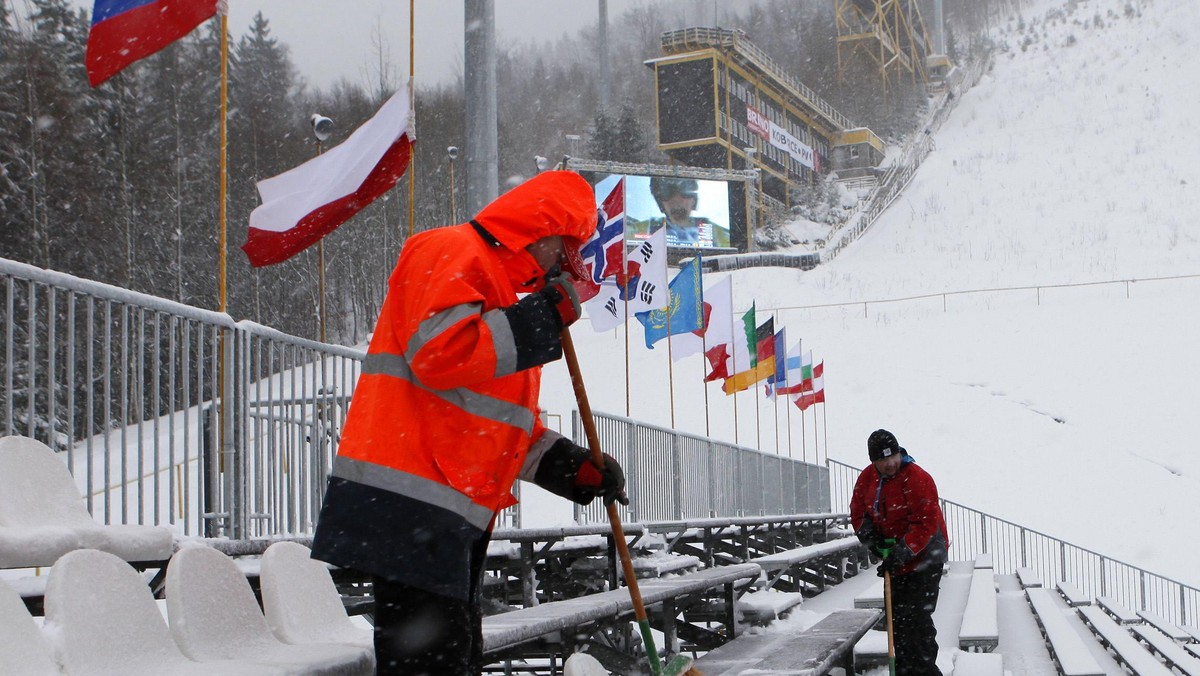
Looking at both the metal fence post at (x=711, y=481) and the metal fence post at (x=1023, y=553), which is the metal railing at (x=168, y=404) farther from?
the metal fence post at (x=1023, y=553)

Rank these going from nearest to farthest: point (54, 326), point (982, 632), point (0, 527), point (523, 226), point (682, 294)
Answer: point (523, 226), point (0, 527), point (54, 326), point (982, 632), point (682, 294)

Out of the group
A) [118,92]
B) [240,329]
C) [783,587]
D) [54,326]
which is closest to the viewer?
[54,326]

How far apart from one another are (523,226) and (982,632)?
7748mm

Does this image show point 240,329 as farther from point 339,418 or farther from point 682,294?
point 682,294

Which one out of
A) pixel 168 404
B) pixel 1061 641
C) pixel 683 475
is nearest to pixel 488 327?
pixel 168 404

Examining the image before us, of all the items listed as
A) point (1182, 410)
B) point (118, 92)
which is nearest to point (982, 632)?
point (1182, 410)

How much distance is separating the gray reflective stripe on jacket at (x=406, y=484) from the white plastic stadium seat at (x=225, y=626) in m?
0.48

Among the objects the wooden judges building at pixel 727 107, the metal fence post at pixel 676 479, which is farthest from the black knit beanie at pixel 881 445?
the wooden judges building at pixel 727 107

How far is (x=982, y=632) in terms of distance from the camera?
9.95m

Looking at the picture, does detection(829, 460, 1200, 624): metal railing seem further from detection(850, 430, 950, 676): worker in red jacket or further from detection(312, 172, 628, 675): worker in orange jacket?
detection(312, 172, 628, 675): worker in orange jacket

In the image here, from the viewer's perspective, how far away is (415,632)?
10.3ft

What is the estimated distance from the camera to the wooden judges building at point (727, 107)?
196 ft

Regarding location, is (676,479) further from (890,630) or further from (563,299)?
(563,299)

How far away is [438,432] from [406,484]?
6.1 inches
